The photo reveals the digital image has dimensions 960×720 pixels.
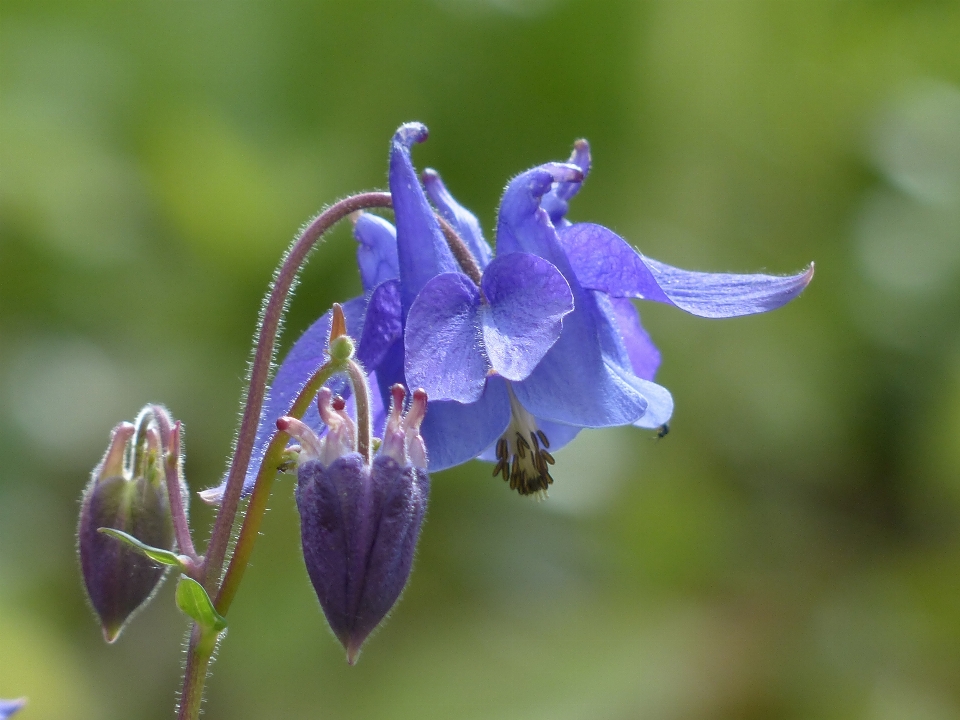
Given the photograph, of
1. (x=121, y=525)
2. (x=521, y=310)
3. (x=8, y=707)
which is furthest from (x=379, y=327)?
(x=8, y=707)

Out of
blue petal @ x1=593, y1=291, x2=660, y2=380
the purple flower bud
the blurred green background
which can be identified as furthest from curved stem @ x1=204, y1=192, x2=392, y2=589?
the blurred green background

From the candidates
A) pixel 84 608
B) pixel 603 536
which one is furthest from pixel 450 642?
pixel 84 608

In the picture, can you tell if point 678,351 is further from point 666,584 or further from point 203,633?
point 203,633

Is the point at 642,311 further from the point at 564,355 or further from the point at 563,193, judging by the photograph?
the point at 564,355

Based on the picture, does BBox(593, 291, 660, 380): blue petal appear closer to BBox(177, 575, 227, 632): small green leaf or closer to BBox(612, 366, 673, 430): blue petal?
BBox(612, 366, 673, 430): blue petal

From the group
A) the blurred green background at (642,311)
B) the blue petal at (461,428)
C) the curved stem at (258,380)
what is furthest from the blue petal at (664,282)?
the blurred green background at (642,311)

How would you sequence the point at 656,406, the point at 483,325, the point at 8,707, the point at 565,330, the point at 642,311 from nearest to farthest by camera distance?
Result: the point at 8,707, the point at 483,325, the point at 565,330, the point at 656,406, the point at 642,311
